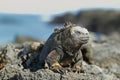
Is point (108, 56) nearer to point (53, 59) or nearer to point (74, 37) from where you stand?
point (53, 59)

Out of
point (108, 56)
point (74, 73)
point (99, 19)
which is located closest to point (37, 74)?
point (74, 73)

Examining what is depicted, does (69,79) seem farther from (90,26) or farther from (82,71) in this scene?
(90,26)

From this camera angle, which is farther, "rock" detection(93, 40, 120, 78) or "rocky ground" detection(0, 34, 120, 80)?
"rock" detection(93, 40, 120, 78)

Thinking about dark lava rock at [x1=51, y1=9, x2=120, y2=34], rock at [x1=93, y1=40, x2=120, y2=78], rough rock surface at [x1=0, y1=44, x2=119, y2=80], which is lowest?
dark lava rock at [x1=51, y1=9, x2=120, y2=34]

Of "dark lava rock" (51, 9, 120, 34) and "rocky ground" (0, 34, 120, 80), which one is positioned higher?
"rocky ground" (0, 34, 120, 80)

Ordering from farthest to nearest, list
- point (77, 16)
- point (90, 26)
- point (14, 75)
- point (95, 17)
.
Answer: point (77, 16), point (95, 17), point (90, 26), point (14, 75)

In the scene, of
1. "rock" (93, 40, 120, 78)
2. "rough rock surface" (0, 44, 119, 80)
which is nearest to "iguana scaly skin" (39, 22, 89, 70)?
"rough rock surface" (0, 44, 119, 80)

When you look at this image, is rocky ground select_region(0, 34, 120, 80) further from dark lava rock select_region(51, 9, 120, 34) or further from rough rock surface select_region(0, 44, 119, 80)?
dark lava rock select_region(51, 9, 120, 34)

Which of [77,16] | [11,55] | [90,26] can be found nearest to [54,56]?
[11,55]
